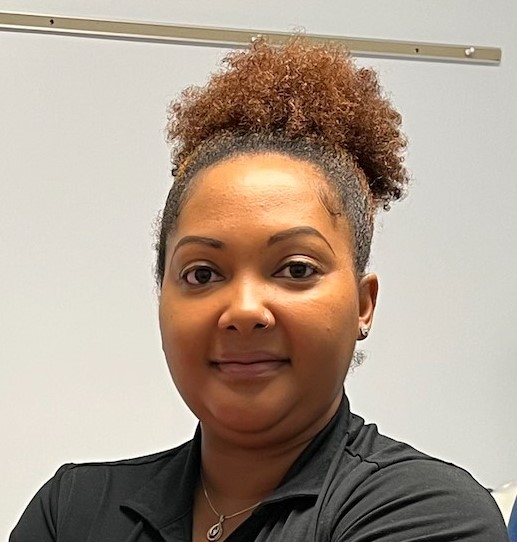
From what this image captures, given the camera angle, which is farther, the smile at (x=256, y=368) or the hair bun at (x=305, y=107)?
the hair bun at (x=305, y=107)

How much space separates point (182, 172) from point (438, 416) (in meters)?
1.05

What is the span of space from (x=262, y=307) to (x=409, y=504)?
0.22 meters

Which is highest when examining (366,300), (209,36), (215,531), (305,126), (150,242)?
(209,36)

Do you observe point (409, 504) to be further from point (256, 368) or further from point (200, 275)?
point (200, 275)

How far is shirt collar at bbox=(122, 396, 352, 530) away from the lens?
84 centimetres

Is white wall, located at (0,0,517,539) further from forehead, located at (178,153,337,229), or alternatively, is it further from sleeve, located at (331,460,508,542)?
sleeve, located at (331,460,508,542)

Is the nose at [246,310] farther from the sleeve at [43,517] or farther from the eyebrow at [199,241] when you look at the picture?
the sleeve at [43,517]

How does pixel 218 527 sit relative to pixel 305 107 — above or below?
below

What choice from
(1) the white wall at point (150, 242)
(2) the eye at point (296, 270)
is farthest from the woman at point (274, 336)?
(1) the white wall at point (150, 242)

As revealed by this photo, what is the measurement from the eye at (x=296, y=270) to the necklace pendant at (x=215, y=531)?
264 millimetres

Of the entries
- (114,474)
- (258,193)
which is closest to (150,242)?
(114,474)

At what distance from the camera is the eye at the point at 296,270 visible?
828mm

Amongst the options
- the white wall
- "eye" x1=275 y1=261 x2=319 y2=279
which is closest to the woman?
"eye" x1=275 y1=261 x2=319 y2=279

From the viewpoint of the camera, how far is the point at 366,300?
36.7 inches
